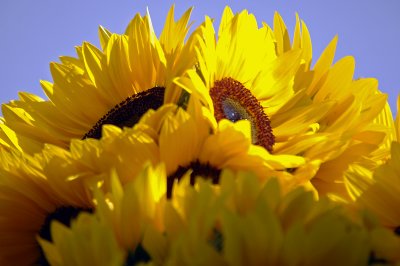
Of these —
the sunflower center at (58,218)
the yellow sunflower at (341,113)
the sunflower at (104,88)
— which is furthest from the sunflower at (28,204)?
the yellow sunflower at (341,113)

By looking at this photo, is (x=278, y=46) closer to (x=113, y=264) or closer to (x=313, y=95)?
(x=313, y=95)

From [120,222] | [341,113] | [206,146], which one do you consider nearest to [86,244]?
[120,222]

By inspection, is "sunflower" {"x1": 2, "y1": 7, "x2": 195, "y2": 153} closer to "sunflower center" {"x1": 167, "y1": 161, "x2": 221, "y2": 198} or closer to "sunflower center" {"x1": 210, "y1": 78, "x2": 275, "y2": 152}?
"sunflower center" {"x1": 210, "y1": 78, "x2": 275, "y2": 152}

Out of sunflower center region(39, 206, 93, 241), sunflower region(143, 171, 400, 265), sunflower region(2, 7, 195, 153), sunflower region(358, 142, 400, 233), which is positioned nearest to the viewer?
sunflower region(143, 171, 400, 265)

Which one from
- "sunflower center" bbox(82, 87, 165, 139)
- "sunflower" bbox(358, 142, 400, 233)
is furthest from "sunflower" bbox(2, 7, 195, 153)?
"sunflower" bbox(358, 142, 400, 233)

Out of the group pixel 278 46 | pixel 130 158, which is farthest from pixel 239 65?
pixel 130 158

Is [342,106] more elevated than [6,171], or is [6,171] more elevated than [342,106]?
[6,171]
